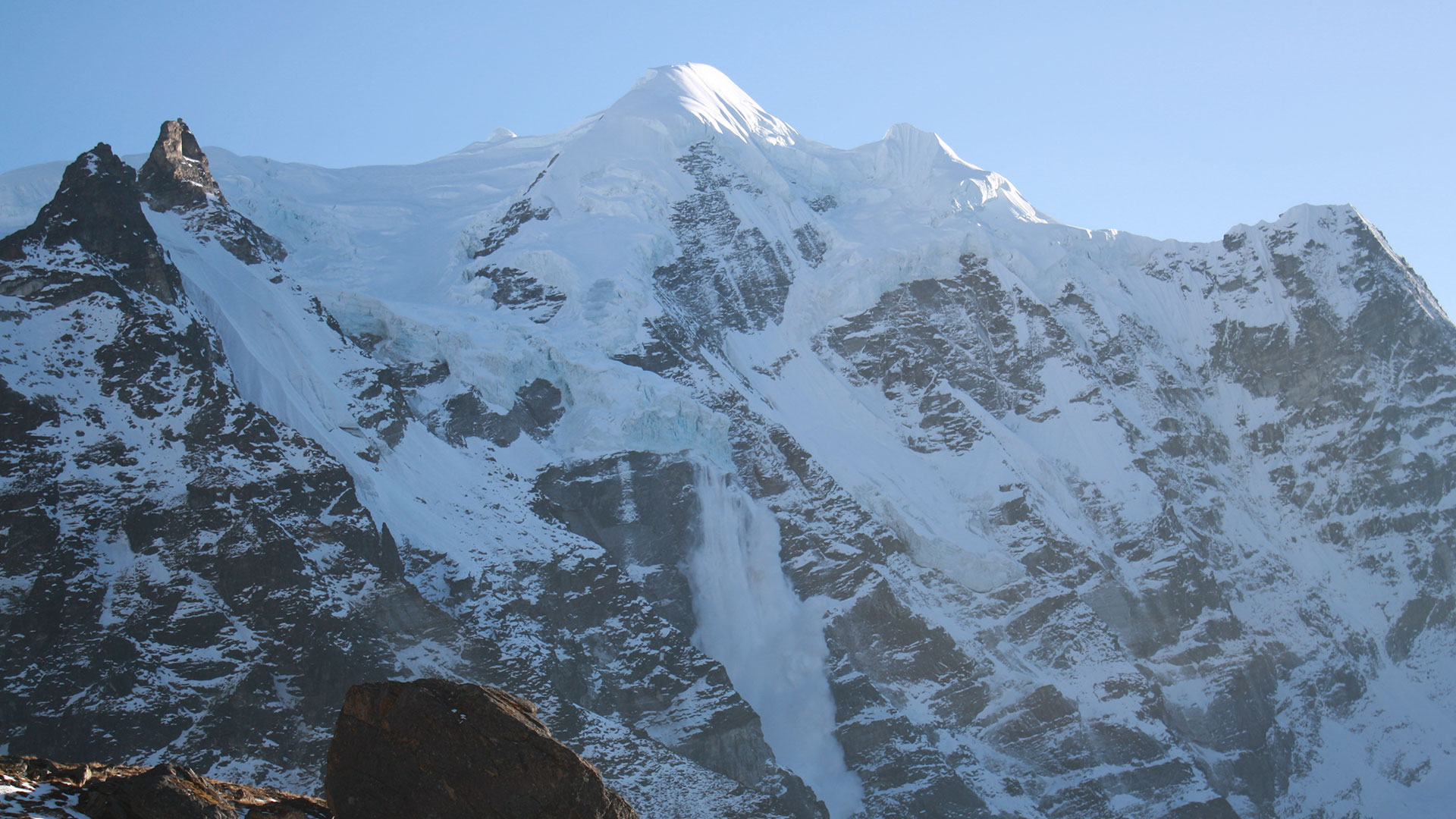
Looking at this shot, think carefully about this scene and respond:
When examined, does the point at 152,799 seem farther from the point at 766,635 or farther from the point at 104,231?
the point at 766,635

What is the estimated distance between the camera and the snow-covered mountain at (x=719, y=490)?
95.4 metres

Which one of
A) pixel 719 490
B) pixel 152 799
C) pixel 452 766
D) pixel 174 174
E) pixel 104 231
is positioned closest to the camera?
pixel 152 799

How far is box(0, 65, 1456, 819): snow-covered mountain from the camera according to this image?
9538 centimetres

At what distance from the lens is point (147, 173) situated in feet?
447

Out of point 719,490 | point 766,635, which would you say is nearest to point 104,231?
point 719,490

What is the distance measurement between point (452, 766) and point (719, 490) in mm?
111946

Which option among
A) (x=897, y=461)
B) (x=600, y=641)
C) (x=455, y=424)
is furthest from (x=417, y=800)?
(x=897, y=461)

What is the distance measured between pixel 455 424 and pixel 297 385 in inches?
774

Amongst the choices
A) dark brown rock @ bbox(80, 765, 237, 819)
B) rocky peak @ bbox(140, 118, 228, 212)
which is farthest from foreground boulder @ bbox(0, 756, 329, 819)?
rocky peak @ bbox(140, 118, 228, 212)

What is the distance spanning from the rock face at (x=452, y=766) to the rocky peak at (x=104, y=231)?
266ft

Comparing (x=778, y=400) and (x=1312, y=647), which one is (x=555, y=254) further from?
(x=1312, y=647)

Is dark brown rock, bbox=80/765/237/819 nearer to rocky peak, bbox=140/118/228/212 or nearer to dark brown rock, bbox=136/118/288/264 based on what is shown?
dark brown rock, bbox=136/118/288/264

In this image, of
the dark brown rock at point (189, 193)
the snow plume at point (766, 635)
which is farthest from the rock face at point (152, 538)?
the snow plume at point (766, 635)

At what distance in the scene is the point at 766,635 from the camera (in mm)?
138750
